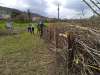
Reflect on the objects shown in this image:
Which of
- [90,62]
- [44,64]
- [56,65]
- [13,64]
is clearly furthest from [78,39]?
[13,64]

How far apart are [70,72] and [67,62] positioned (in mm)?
350

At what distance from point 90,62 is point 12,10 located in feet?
268

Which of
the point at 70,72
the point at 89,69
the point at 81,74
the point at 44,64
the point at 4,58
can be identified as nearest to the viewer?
the point at 89,69

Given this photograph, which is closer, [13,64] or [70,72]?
[70,72]

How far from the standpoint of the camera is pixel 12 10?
284 feet

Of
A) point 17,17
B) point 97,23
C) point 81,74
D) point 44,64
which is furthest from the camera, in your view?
point 17,17

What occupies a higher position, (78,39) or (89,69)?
(78,39)

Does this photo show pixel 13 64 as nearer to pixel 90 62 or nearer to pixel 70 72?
pixel 70 72

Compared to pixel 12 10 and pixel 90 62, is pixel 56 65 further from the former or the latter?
pixel 12 10

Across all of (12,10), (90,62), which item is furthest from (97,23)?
(12,10)

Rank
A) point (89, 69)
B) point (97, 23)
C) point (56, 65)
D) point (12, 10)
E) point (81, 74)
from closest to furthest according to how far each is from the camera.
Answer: point (89, 69) < point (81, 74) < point (97, 23) < point (56, 65) < point (12, 10)

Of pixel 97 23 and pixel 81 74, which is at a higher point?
pixel 97 23

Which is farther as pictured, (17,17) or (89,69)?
(17,17)

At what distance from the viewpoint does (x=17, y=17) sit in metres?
74.0
